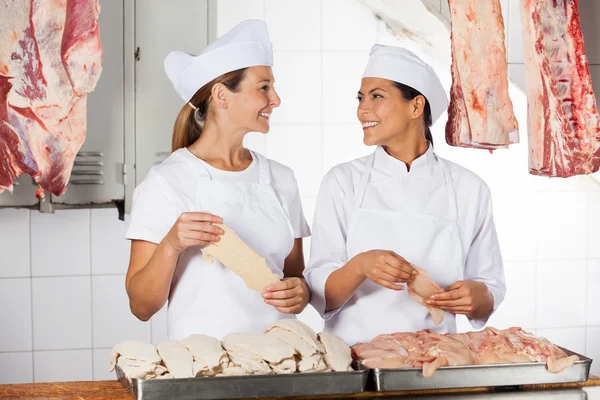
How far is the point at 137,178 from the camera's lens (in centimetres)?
296

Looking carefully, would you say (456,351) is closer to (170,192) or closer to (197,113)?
(170,192)

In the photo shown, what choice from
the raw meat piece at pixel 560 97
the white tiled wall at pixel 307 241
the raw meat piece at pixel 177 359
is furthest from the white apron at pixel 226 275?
the white tiled wall at pixel 307 241

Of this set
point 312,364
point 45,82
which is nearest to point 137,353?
point 312,364

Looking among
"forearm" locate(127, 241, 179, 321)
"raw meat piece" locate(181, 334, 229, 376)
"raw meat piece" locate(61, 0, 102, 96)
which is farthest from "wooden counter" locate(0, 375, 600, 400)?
"raw meat piece" locate(61, 0, 102, 96)

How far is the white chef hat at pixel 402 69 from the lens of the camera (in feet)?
7.52

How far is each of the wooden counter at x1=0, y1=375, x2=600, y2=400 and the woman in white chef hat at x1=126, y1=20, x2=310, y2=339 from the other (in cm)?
38

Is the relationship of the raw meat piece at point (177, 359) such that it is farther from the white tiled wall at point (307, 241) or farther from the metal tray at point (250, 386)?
the white tiled wall at point (307, 241)

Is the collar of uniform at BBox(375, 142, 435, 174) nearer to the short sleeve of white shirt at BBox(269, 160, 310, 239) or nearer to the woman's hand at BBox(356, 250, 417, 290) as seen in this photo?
the short sleeve of white shirt at BBox(269, 160, 310, 239)

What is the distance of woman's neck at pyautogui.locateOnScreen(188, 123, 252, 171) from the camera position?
2.21m

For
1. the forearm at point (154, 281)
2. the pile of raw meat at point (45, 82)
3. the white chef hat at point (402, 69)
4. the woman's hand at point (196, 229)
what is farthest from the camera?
the pile of raw meat at point (45, 82)

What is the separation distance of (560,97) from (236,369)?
161cm

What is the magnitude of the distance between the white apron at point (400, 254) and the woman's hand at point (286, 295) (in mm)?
250

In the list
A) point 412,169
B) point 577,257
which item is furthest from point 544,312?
point 412,169

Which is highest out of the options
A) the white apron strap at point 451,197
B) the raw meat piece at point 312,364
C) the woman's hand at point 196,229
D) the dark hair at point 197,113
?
the dark hair at point 197,113
